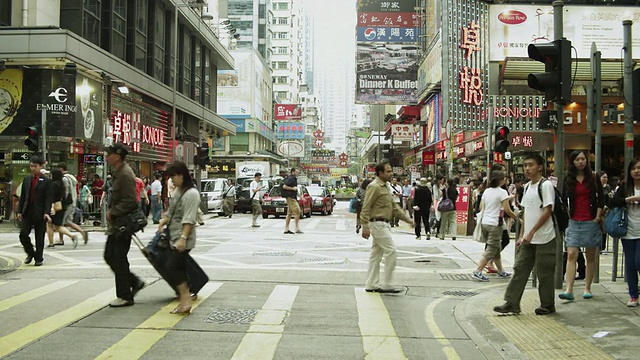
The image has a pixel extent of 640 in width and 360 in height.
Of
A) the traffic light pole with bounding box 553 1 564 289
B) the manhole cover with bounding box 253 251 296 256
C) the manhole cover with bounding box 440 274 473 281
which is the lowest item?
the manhole cover with bounding box 440 274 473 281

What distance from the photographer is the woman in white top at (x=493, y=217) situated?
32.4 ft

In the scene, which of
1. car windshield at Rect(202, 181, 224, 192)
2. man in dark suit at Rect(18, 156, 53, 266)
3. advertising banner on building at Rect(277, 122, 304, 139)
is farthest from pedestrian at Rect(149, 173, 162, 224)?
advertising banner on building at Rect(277, 122, 304, 139)

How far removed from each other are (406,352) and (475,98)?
104 feet

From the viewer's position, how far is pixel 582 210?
24.6ft

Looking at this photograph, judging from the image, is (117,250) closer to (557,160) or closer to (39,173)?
(39,173)

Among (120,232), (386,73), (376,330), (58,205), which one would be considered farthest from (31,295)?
(386,73)

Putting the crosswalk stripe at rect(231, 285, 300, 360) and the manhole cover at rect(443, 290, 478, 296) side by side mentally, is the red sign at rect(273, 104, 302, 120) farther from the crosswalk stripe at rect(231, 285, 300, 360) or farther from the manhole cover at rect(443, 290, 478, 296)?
the crosswalk stripe at rect(231, 285, 300, 360)

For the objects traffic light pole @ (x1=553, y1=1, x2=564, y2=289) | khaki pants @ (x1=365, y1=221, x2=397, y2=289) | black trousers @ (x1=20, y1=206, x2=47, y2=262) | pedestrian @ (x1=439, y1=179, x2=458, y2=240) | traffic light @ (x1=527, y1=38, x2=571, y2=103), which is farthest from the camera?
pedestrian @ (x1=439, y1=179, x2=458, y2=240)

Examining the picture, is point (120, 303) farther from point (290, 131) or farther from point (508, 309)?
point (290, 131)


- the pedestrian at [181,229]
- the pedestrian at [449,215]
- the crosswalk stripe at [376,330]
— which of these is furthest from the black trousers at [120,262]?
the pedestrian at [449,215]

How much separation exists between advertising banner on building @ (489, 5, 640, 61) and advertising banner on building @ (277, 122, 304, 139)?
4675cm

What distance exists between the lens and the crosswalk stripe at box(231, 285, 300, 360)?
5.38 meters

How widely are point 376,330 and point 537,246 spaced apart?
6.88 feet

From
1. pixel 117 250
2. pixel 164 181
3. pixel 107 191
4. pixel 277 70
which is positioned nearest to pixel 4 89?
pixel 107 191
